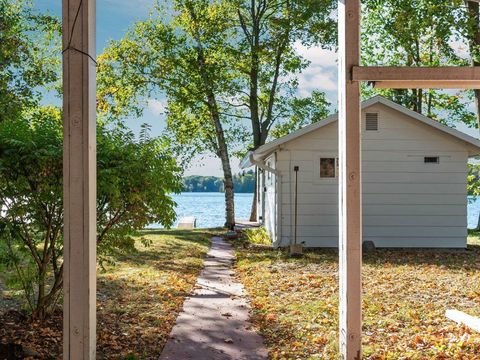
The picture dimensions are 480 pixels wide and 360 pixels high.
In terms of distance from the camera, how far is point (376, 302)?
653cm

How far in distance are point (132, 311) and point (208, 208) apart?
80.8ft

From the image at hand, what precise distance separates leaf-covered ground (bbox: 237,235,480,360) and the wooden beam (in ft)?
0.22

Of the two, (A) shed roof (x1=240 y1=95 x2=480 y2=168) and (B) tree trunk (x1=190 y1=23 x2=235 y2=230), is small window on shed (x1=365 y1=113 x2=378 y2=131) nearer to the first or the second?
(A) shed roof (x1=240 y1=95 x2=480 y2=168)

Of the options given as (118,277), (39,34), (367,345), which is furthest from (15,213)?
(39,34)

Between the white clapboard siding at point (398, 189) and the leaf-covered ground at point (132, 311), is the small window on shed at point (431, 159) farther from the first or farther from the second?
the leaf-covered ground at point (132, 311)

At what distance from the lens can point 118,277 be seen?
813 cm

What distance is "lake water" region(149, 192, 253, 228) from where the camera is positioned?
72.1 ft

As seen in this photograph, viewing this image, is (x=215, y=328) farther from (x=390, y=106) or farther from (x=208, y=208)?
(x=208, y=208)

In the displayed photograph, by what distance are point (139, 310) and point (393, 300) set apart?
3.24 metres

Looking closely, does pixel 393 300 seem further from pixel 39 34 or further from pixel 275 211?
pixel 39 34

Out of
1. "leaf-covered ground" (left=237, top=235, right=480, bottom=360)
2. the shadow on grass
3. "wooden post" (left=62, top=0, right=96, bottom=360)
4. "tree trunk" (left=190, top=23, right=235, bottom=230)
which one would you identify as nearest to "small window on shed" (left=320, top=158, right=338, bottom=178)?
the shadow on grass

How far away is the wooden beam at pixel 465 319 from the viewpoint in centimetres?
473

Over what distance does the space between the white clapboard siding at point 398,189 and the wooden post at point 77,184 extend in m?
9.65

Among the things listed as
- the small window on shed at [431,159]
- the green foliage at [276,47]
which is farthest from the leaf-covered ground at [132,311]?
the green foliage at [276,47]
